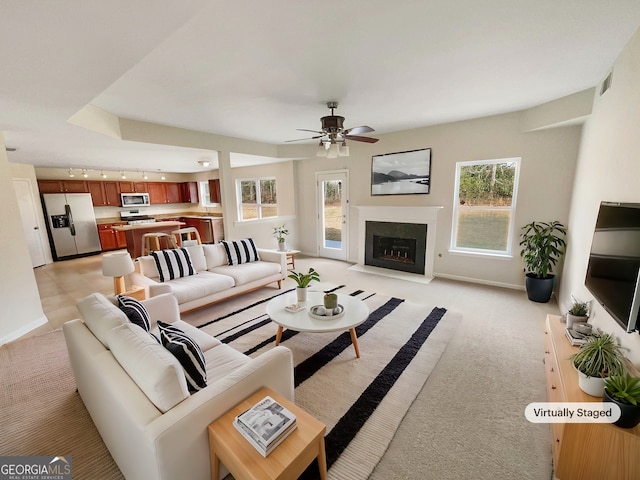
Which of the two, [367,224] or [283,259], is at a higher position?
[367,224]

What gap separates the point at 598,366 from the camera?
Result: 4.45ft

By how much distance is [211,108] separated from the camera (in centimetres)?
314

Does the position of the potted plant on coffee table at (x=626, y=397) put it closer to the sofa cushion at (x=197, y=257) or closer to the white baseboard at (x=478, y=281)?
the white baseboard at (x=478, y=281)

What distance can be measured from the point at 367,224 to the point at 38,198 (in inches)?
297

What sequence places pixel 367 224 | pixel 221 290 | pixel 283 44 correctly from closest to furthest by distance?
pixel 283 44, pixel 221 290, pixel 367 224

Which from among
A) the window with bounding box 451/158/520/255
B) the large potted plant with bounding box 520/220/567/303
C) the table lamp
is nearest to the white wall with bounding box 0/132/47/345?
the table lamp

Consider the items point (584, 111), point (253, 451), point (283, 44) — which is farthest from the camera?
point (584, 111)

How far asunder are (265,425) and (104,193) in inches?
342

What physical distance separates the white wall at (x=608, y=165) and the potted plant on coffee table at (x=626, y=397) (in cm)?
43

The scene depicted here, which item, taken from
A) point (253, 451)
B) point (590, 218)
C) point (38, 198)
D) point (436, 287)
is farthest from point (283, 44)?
point (38, 198)

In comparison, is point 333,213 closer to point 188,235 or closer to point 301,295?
point 188,235

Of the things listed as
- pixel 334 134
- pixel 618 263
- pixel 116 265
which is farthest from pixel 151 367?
pixel 334 134

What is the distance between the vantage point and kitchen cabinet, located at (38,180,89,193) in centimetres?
621

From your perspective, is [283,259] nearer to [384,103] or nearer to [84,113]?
[384,103]
